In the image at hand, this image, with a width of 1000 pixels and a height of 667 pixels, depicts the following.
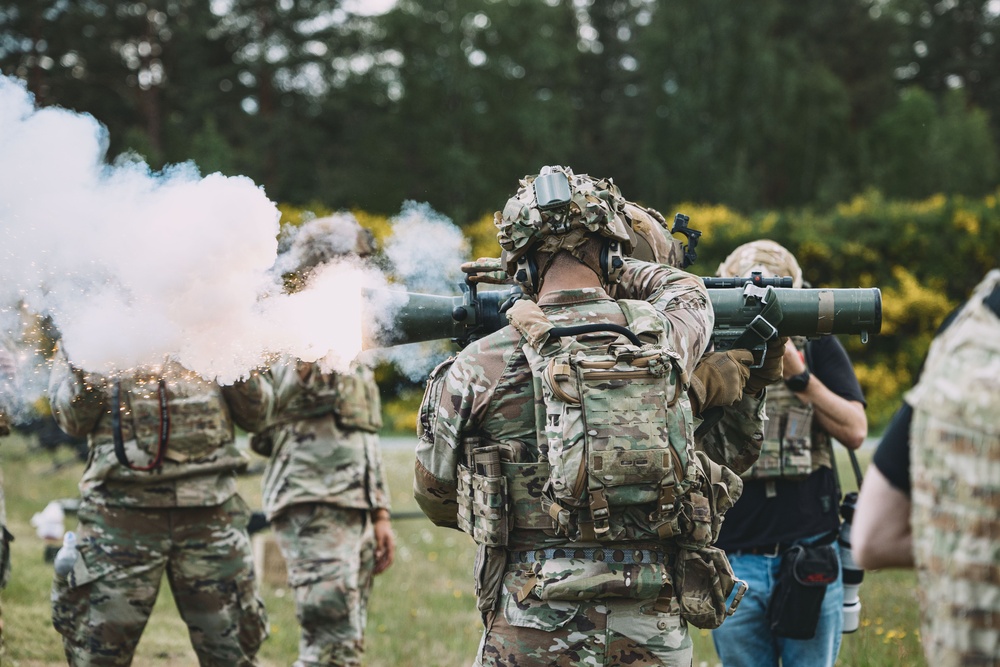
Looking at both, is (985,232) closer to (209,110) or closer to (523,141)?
(523,141)

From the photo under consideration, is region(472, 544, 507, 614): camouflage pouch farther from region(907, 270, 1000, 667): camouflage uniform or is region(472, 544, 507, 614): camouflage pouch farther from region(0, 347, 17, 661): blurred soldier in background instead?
region(0, 347, 17, 661): blurred soldier in background

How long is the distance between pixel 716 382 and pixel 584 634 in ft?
3.30

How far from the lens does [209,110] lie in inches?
982

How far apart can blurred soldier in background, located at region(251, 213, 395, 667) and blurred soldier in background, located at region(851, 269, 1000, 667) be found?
11.5ft

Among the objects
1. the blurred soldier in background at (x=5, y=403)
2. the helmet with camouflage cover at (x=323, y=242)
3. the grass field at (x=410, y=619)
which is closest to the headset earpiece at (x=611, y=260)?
the helmet with camouflage cover at (x=323, y=242)

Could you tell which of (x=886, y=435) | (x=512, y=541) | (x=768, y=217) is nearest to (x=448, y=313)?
(x=512, y=541)

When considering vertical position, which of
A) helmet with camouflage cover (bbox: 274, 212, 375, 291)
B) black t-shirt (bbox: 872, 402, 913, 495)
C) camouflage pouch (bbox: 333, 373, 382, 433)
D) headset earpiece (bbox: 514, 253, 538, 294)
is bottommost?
black t-shirt (bbox: 872, 402, 913, 495)

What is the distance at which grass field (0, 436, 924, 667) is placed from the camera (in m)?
5.80

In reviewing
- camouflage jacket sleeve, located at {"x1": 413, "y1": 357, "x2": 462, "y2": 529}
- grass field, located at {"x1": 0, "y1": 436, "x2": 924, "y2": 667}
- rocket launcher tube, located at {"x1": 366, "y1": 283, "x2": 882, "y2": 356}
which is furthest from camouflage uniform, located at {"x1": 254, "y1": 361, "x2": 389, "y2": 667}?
camouflage jacket sleeve, located at {"x1": 413, "y1": 357, "x2": 462, "y2": 529}

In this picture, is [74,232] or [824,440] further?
[824,440]

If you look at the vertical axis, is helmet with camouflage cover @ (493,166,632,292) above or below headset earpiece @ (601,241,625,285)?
above

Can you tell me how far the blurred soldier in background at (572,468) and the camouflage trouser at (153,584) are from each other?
1.98m

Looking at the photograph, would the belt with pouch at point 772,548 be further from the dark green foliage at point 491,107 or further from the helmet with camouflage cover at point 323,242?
the dark green foliage at point 491,107

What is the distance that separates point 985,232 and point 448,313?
1361 cm
